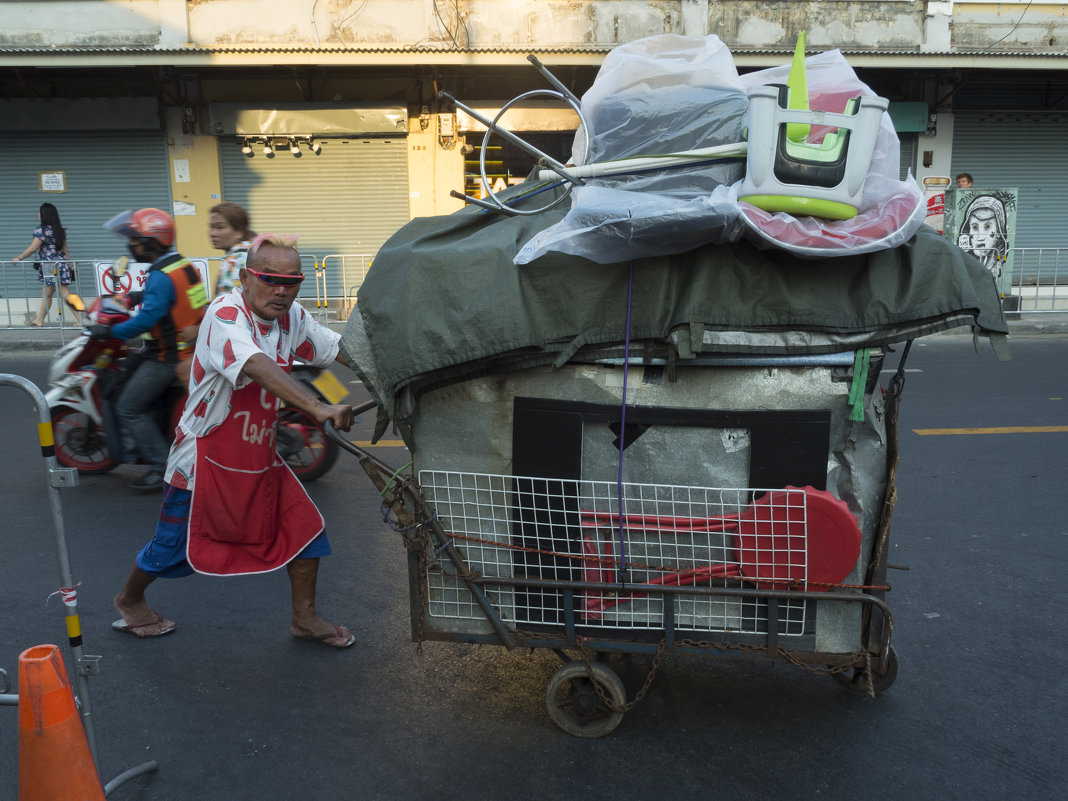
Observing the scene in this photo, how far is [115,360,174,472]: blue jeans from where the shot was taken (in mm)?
5504

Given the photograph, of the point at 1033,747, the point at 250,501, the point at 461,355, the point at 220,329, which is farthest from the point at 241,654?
the point at 1033,747

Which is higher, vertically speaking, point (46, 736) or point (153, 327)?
point (153, 327)

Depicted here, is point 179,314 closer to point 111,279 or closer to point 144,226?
point 144,226

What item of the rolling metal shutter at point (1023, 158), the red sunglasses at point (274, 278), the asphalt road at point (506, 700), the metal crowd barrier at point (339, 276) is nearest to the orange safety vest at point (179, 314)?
the asphalt road at point (506, 700)

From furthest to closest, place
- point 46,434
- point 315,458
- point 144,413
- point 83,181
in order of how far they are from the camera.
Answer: point 83,181, point 315,458, point 144,413, point 46,434

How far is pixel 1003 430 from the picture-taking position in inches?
274

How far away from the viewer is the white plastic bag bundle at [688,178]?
8.20 feet

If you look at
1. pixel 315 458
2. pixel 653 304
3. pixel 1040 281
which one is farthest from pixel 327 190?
pixel 653 304

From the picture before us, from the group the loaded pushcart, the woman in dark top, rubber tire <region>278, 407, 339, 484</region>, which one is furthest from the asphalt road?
the woman in dark top

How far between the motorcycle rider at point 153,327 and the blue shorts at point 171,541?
6.61 feet

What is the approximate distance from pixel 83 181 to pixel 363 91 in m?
4.99

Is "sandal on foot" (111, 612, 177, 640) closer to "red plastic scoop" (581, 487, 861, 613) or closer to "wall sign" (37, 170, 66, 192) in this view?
"red plastic scoop" (581, 487, 861, 613)

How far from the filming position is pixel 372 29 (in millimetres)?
14516

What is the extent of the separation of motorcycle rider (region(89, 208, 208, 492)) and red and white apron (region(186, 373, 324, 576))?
6.99 feet
